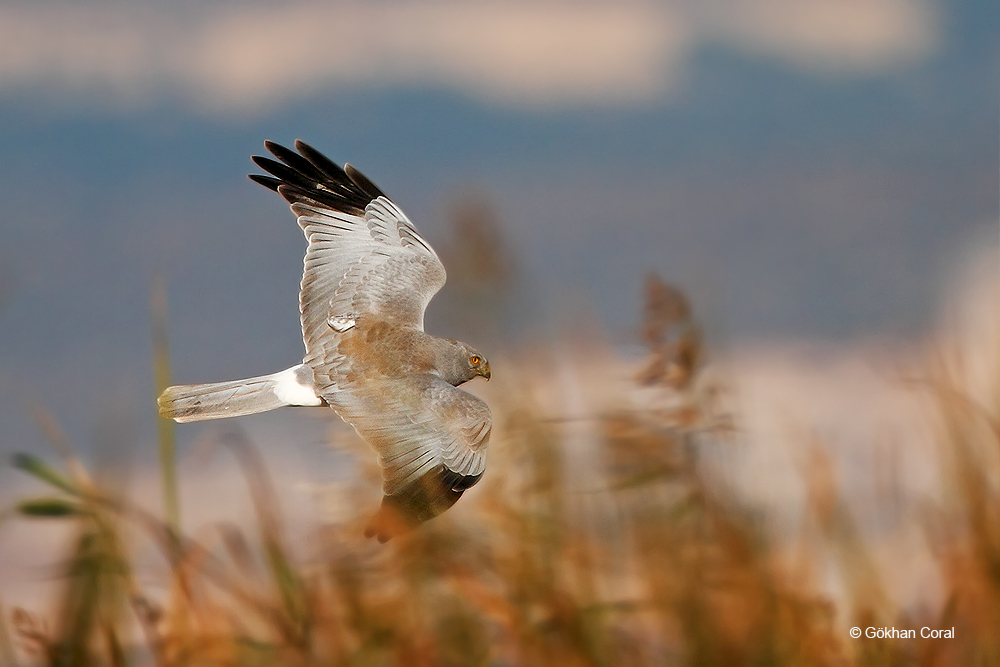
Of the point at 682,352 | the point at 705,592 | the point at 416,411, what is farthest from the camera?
the point at 416,411

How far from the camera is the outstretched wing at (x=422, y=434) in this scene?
194 cm

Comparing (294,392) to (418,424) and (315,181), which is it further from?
(315,181)

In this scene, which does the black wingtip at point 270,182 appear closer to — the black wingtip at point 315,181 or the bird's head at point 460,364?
the black wingtip at point 315,181

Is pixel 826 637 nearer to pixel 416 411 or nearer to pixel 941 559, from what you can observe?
pixel 941 559

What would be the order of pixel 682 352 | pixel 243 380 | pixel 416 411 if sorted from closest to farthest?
pixel 682 352
pixel 416 411
pixel 243 380

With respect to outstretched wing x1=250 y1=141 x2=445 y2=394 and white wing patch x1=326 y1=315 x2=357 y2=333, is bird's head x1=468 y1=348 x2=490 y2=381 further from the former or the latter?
white wing patch x1=326 y1=315 x2=357 y2=333

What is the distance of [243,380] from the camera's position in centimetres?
253

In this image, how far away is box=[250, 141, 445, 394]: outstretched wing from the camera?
270 cm

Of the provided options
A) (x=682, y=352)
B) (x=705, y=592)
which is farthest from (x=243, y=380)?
(x=705, y=592)

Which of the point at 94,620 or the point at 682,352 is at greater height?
the point at 682,352

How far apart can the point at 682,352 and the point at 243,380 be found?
140cm
